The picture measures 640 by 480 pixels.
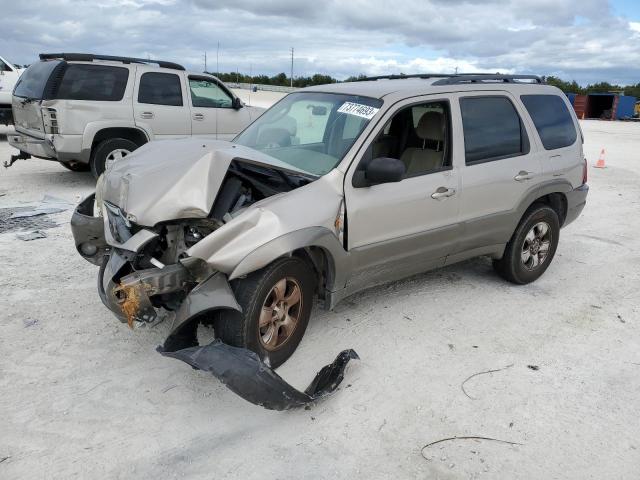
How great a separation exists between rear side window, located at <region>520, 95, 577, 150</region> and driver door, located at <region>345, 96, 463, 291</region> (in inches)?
44.6

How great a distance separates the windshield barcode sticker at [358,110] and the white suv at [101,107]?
454 centimetres

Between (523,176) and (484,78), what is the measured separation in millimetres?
964

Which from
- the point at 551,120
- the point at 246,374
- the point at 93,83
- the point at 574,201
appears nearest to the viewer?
the point at 246,374

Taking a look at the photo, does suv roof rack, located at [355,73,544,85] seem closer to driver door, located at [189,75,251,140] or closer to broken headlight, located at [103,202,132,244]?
broken headlight, located at [103,202,132,244]

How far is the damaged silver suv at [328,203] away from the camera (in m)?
3.25

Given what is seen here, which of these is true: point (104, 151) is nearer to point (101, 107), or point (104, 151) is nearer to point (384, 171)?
point (101, 107)

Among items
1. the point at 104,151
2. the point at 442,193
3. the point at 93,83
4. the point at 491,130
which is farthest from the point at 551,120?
the point at 93,83

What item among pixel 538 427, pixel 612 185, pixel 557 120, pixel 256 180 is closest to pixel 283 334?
pixel 256 180

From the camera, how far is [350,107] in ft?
14.0

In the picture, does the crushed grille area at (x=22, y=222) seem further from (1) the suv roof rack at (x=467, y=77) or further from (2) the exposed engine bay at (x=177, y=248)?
(1) the suv roof rack at (x=467, y=77)

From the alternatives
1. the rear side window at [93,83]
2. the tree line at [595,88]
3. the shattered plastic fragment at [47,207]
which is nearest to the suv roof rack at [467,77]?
the shattered plastic fragment at [47,207]

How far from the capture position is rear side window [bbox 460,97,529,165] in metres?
4.55

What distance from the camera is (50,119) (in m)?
7.97

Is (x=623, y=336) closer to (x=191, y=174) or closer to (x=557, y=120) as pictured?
(x=557, y=120)
